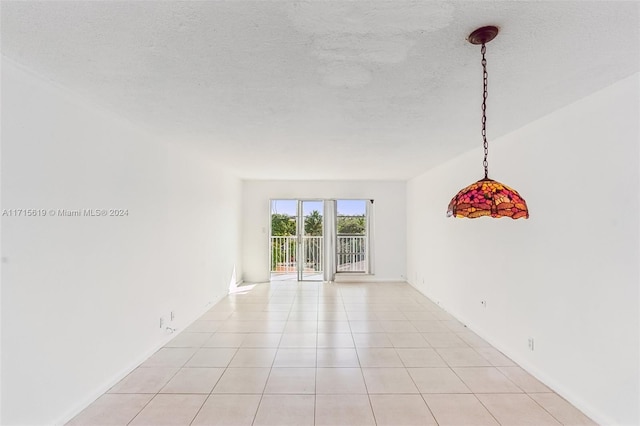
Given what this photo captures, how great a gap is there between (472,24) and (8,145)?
8.17 feet

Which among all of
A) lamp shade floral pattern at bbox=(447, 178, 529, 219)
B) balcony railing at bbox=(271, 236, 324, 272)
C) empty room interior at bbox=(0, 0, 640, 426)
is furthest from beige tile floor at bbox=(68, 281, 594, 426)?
balcony railing at bbox=(271, 236, 324, 272)

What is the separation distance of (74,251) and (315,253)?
18.9ft

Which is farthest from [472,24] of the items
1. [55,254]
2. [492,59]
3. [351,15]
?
[55,254]

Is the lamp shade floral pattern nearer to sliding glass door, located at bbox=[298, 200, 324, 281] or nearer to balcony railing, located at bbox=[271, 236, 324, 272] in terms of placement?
sliding glass door, located at bbox=[298, 200, 324, 281]

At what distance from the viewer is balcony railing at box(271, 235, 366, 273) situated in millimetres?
7188

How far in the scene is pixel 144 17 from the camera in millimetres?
1301

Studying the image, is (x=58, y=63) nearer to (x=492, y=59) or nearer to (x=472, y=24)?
(x=472, y=24)

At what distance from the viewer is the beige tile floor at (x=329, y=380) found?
2121 mm

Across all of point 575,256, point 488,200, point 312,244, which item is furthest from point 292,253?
point 488,200

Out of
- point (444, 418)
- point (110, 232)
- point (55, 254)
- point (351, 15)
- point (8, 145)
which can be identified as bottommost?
point (444, 418)

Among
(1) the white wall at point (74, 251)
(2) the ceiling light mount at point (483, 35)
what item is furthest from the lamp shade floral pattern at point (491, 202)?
(1) the white wall at point (74, 251)

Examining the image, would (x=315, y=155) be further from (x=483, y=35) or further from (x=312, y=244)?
(x=312, y=244)

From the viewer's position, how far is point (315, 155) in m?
4.03

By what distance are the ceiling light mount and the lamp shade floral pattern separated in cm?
67
